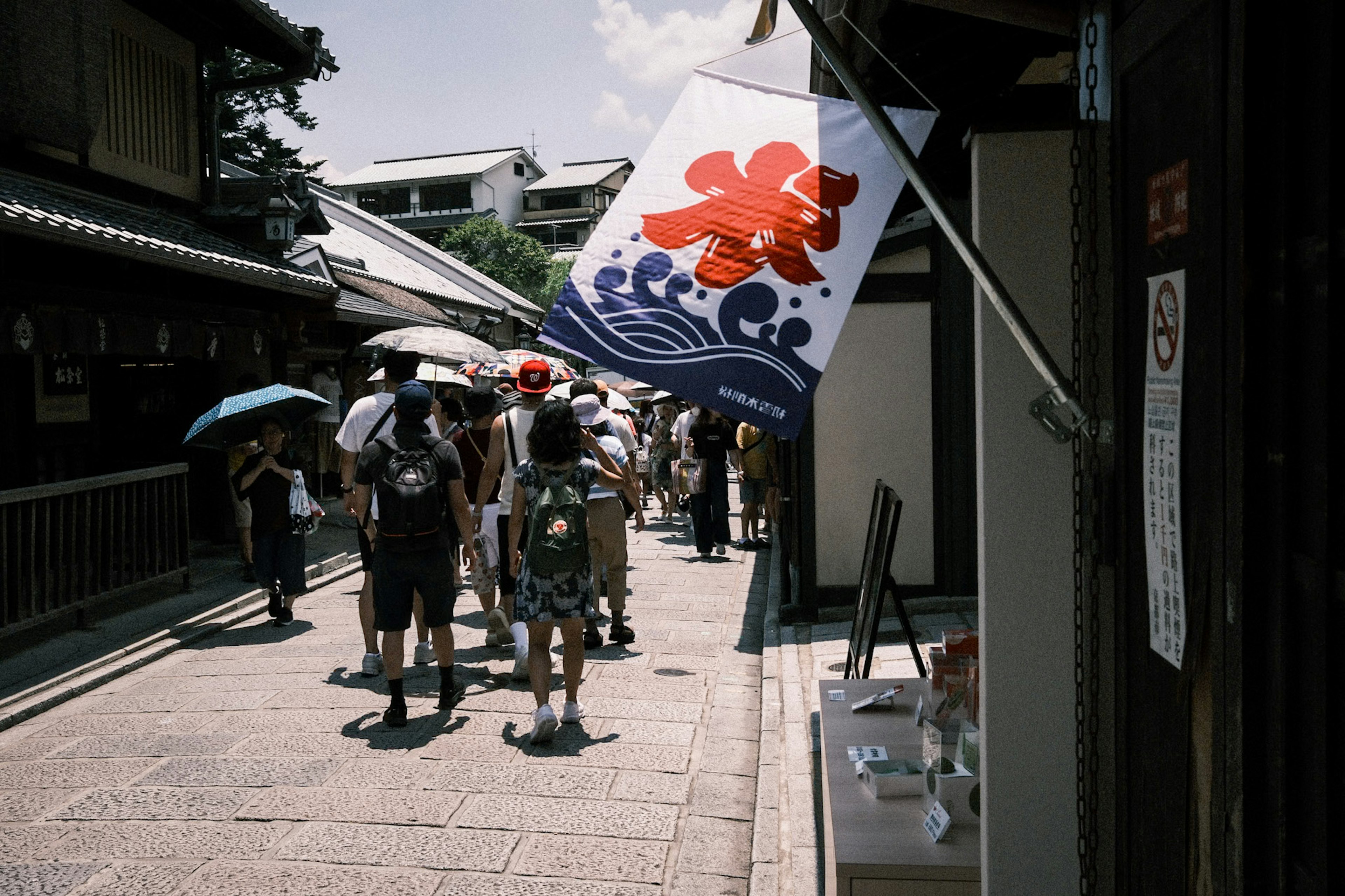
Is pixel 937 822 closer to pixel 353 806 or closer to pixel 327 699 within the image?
pixel 353 806

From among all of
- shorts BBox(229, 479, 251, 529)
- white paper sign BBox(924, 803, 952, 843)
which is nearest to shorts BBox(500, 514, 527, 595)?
white paper sign BBox(924, 803, 952, 843)

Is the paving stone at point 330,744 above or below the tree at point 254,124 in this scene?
Answer: below

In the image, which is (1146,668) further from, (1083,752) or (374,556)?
(374,556)

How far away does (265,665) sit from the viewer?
868cm

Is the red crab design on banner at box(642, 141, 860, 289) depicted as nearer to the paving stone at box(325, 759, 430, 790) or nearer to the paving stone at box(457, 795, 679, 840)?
the paving stone at box(457, 795, 679, 840)

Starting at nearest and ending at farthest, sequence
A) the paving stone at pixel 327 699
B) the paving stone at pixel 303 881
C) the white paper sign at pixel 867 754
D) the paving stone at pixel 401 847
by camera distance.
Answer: the white paper sign at pixel 867 754
the paving stone at pixel 303 881
the paving stone at pixel 401 847
the paving stone at pixel 327 699

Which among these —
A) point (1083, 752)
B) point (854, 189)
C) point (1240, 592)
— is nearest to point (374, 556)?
point (854, 189)

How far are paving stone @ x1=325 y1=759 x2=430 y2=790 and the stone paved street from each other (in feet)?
0.04

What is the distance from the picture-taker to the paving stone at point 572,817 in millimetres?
5344

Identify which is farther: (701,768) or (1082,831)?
(701,768)

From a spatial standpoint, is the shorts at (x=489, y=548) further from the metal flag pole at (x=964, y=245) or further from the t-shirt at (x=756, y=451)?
the metal flag pole at (x=964, y=245)

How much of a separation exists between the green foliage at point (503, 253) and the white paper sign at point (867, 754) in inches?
1790

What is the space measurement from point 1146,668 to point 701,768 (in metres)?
3.88

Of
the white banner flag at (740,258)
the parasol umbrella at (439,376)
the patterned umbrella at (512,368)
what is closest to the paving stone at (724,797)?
the white banner flag at (740,258)
